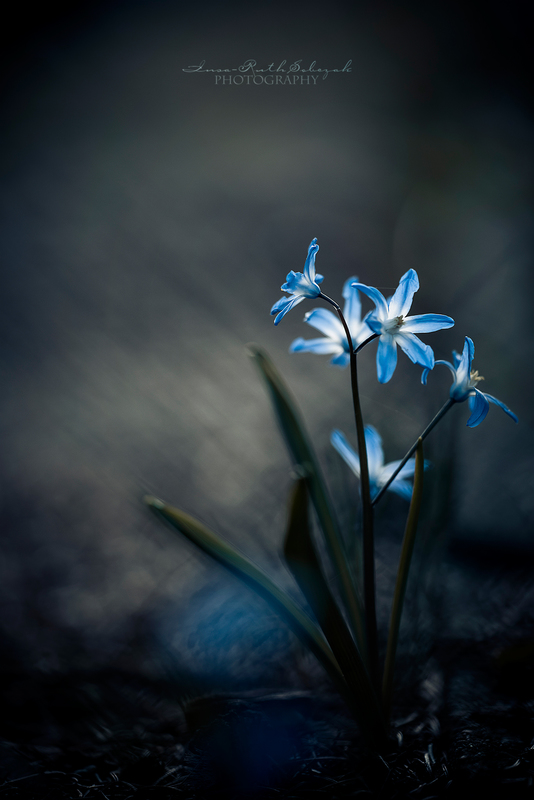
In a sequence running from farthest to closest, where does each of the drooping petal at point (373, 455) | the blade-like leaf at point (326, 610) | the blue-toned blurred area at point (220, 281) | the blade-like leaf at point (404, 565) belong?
the blue-toned blurred area at point (220, 281)
the drooping petal at point (373, 455)
the blade-like leaf at point (404, 565)
the blade-like leaf at point (326, 610)

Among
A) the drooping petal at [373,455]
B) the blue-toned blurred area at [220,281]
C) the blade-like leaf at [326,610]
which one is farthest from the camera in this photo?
the blue-toned blurred area at [220,281]

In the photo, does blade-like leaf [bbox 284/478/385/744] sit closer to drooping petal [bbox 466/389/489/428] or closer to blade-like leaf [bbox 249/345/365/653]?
blade-like leaf [bbox 249/345/365/653]

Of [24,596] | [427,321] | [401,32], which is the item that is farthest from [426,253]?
[24,596]

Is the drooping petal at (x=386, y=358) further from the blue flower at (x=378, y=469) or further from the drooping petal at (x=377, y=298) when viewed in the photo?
the blue flower at (x=378, y=469)

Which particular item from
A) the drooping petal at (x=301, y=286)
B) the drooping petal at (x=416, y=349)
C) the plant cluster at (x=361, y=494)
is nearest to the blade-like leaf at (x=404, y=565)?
the plant cluster at (x=361, y=494)

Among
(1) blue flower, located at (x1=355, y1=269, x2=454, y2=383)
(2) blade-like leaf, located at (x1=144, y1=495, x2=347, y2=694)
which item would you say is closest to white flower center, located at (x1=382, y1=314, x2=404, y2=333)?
(1) blue flower, located at (x1=355, y1=269, x2=454, y2=383)

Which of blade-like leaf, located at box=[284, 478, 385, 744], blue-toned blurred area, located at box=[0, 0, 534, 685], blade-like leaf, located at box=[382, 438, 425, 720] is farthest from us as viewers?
blue-toned blurred area, located at box=[0, 0, 534, 685]

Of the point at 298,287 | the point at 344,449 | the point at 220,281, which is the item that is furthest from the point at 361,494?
the point at 220,281
